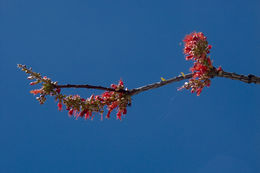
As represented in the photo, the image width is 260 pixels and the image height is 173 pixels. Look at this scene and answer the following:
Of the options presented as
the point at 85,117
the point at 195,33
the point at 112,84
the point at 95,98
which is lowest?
the point at 85,117

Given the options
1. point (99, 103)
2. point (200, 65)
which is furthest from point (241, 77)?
point (99, 103)

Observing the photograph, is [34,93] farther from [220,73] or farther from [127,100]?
A: [220,73]

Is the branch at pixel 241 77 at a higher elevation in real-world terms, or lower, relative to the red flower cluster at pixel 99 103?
higher

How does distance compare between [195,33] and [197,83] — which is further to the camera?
[195,33]

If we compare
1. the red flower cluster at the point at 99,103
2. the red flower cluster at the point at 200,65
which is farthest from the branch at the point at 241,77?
the red flower cluster at the point at 99,103

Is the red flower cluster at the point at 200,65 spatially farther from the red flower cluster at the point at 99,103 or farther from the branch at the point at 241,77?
the red flower cluster at the point at 99,103

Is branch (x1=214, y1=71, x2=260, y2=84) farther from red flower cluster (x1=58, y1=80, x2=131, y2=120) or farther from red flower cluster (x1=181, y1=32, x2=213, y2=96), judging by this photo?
red flower cluster (x1=58, y1=80, x2=131, y2=120)

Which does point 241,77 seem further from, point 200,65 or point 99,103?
point 99,103

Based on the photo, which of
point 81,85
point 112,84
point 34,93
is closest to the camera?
point 81,85

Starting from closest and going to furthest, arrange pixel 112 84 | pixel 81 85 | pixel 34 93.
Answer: pixel 81 85 < pixel 34 93 < pixel 112 84

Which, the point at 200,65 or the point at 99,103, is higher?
the point at 200,65

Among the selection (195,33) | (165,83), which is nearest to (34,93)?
(165,83)

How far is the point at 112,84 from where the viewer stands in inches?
246

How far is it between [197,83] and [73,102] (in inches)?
107
